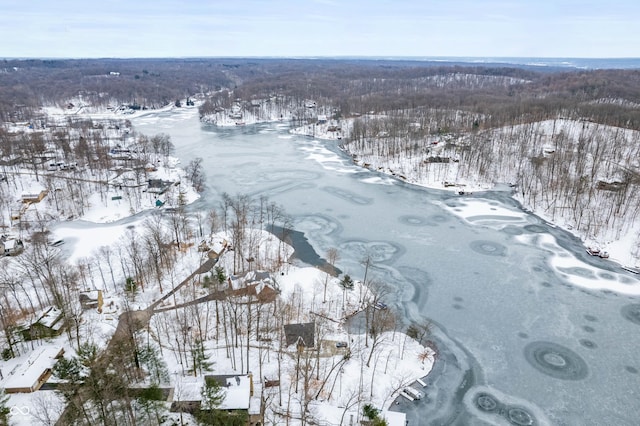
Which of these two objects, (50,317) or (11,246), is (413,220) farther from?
(11,246)

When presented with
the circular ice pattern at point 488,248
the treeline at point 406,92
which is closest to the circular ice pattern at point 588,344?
the circular ice pattern at point 488,248

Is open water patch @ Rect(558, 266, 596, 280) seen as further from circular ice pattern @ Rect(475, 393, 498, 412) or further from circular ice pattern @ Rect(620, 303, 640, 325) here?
circular ice pattern @ Rect(475, 393, 498, 412)

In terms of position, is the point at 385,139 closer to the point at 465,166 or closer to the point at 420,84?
the point at 465,166

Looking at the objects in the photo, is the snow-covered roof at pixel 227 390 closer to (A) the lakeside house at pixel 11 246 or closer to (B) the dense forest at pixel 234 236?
(B) the dense forest at pixel 234 236

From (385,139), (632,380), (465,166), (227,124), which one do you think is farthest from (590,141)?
(227,124)

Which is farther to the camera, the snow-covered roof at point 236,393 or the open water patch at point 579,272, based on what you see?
the open water patch at point 579,272

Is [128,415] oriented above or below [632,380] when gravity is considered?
above
